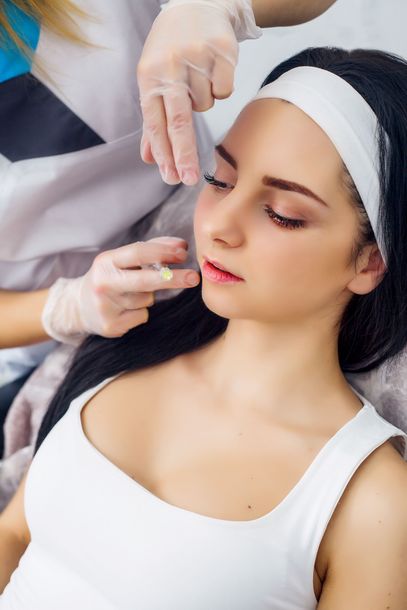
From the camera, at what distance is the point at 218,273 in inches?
37.9

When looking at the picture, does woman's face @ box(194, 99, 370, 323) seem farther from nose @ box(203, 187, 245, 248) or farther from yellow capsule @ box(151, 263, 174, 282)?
yellow capsule @ box(151, 263, 174, 282)

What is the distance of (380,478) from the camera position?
974mm

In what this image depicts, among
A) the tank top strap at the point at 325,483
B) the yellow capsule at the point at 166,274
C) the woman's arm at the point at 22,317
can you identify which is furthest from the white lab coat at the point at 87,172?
the tank top strap at the point at 325,483

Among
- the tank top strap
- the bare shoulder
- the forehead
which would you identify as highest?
the forehead

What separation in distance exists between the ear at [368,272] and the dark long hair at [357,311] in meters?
0.01

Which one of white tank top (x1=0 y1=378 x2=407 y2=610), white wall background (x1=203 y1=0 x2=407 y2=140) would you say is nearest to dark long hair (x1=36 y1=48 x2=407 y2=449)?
white tank top (x1=0 y1=378 x2=407 y2=610)

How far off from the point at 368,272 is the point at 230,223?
196 mm

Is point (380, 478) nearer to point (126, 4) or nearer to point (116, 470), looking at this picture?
point (116, 470)

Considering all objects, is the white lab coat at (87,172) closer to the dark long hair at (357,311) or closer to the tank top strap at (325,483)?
the dark long hair at (357,311)

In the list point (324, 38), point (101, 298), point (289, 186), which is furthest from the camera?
point (324, 38)

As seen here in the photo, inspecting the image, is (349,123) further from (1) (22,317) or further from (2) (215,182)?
(1) (22,317)

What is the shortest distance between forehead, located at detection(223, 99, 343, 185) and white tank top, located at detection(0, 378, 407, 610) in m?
0.34

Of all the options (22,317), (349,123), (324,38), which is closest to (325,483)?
(349,123)

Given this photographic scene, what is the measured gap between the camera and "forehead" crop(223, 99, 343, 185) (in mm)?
910
